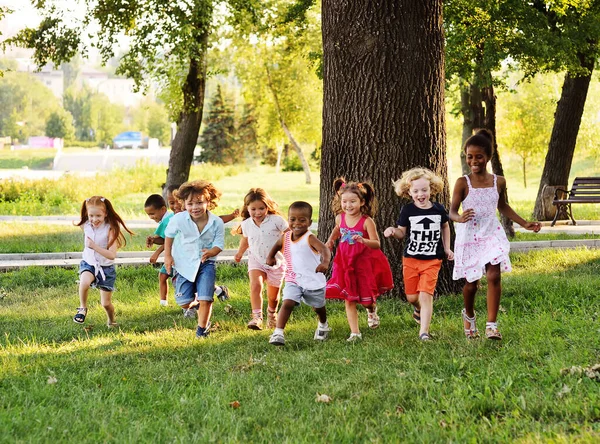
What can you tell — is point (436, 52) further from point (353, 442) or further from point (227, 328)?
point (353, 442)

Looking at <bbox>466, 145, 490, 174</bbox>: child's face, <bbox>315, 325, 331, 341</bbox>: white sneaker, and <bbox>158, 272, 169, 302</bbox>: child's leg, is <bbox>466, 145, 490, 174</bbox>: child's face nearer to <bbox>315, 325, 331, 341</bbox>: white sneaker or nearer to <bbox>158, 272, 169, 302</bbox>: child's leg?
<bbox>315, 325, 331, 341</bbox>: white sneaker

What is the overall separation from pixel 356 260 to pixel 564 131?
47.0ft

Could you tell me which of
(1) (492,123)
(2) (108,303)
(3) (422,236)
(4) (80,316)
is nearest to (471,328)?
(3) (422,236)

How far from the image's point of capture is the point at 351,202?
7.74 m

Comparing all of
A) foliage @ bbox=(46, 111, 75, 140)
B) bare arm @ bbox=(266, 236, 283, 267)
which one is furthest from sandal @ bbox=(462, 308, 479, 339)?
foliage @ bbox=(46, 111, 75, 140)

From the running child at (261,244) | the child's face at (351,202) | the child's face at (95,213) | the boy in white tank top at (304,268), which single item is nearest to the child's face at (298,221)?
the boy in white tank top at (304,268)

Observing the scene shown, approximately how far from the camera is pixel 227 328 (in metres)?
8.47

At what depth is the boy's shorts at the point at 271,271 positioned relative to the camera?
343 inches

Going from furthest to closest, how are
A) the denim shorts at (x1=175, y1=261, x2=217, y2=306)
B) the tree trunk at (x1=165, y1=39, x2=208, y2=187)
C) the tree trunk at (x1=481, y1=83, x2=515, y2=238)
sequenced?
the tree trunk at (x1=165, y1=39, x2=208, y2=187)
the tree trunk at (x1=481, y1=83, x2=515, y2=238)
the denim shorts at (x1=175, y1=261, x2=217, y2=306)

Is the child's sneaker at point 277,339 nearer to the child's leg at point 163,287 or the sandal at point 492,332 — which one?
the sandal at point 492,332

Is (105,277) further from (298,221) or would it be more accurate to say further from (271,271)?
(298,221)

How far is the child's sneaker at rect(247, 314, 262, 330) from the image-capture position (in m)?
8.29

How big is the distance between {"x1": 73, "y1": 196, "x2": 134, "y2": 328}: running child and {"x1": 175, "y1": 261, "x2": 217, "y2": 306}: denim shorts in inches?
28.9

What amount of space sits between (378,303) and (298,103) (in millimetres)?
42747
